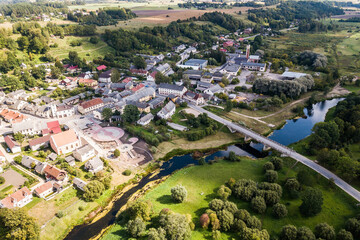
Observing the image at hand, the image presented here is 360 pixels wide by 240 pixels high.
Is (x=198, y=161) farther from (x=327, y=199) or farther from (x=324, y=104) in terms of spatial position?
(x=324, y=104)

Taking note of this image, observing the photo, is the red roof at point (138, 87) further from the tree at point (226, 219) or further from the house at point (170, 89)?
the tree at point (226, 219)

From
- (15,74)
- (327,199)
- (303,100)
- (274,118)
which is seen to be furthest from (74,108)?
(303,100)

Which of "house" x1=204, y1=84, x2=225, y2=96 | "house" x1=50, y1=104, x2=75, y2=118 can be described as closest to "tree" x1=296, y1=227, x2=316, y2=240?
"house" x1=204, y1=84, x2=225, y2=96

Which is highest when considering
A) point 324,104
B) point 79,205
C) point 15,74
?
point 15,74

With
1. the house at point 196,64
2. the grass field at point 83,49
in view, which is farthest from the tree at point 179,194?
the grass field at point 83,49

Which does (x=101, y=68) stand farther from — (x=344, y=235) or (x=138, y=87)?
(x=344, y=235)

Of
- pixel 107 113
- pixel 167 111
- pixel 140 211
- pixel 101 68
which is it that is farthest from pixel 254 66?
pixel 140 211

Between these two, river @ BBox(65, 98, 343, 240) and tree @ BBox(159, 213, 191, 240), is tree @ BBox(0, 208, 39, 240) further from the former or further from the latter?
tree @ BBox(159, 213, 191, 240)
